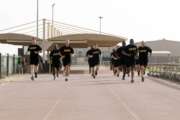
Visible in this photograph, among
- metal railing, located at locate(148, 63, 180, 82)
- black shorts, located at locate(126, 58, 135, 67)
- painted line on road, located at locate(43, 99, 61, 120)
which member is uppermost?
black shorts, located at locate(126, 58, 135, 67)

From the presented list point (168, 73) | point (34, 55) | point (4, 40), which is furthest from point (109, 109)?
point (4, 40)

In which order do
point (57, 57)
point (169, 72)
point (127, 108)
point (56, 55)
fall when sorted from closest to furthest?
1. point (127, 108)
2. point (57, 57)
3. point (56, 55)
4. point (169, 72)

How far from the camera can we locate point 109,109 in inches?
671

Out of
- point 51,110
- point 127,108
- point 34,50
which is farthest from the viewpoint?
point 34,50

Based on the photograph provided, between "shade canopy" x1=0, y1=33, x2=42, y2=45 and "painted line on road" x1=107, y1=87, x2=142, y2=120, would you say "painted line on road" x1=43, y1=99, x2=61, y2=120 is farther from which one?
"shade canopy" x1=0, y1=33, x2=42, y2=45

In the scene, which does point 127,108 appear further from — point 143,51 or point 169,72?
point 169,72

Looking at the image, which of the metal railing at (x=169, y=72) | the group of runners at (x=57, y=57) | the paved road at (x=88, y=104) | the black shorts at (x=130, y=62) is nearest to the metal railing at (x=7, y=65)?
the group of runners at (x=57, y=57)

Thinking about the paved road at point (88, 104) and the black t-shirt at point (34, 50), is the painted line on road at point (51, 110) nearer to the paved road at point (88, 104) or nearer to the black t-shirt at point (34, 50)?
the paved road at point (88, 104)

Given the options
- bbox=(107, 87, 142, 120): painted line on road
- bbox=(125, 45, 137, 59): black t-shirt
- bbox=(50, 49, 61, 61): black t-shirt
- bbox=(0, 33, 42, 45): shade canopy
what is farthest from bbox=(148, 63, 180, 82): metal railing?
bbox=(0, 33, 42, 45): shade canopy

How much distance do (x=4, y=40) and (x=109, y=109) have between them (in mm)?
39129

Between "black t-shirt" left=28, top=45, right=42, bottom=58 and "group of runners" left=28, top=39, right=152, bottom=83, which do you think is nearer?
"group of runners" left=28, top=39, right=152, bottom=83

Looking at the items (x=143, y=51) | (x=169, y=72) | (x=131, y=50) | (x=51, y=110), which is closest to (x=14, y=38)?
(x=169, y=72)

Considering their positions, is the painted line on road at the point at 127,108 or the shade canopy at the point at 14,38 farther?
the shade canopy at the point at 14,38

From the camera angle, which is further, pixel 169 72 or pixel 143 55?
pixel 169 72
